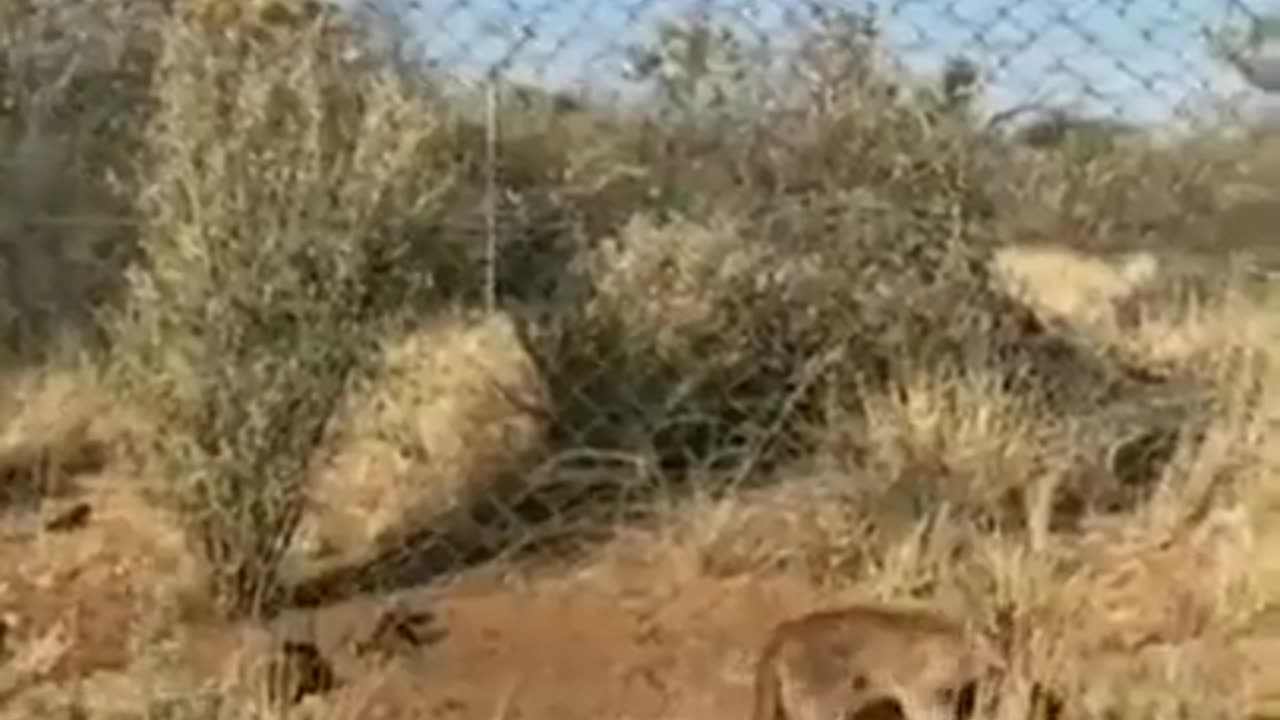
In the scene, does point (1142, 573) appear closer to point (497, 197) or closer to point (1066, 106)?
point (1066, 106)

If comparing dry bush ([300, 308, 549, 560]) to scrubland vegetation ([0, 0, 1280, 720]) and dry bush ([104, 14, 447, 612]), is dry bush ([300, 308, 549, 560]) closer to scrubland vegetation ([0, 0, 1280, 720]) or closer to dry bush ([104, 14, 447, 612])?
scrubland vegetation ([0, 0, 1280, 720])

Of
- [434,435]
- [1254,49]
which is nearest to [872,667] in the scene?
[1254,49]

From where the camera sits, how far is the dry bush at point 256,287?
6.11 meters

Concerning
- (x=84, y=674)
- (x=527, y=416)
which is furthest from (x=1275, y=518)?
(x=527, y=416)

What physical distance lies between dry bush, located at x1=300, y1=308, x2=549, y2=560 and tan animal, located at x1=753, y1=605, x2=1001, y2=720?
193 centimetres

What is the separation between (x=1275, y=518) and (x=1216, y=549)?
45cm

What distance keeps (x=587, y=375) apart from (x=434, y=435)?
391 mm

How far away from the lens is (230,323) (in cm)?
614

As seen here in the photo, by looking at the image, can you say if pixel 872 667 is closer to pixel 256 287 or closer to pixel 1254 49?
pixel 1254 49

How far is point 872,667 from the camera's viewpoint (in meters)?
4.70

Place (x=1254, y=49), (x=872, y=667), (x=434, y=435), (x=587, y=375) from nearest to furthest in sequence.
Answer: (x=872, y=667)
(x=1254, y=49)
(x=434, y=435)
(x=587, y=375)

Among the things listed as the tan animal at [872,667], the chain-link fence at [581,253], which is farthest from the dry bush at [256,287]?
the tan animal at [872,667]

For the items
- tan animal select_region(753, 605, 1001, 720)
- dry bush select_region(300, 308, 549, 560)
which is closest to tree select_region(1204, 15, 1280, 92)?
tan animal select_region(753, 605, 1001, 720)

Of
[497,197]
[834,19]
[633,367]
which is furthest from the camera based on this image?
[633,367]
